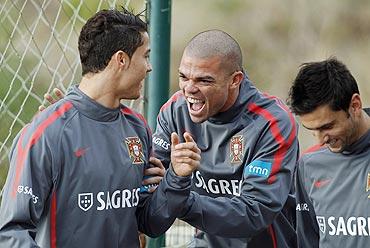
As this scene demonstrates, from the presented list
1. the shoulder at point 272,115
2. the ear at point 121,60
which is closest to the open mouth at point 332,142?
the shoulder at point 272,115

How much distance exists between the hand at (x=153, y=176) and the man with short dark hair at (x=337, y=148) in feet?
1.79

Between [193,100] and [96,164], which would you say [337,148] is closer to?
[193,100]

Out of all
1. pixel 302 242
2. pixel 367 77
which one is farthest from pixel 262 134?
pixel 367 77

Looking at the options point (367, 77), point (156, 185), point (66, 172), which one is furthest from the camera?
point (367, 77)

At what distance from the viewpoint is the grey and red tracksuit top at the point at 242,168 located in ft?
15.2

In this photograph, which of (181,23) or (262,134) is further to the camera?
(181,23)

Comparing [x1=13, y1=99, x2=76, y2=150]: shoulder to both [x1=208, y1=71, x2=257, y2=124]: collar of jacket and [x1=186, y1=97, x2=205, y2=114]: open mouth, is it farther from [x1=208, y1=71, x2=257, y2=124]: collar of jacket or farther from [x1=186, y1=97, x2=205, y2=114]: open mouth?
[x1=208, y1=71, x2=257, y2=124]: collar of jacket

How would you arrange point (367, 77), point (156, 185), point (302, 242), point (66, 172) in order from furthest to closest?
point (367, 77)
point (302, 242)
point (156, 185)
point (66, 172)

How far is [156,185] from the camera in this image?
4.51 m

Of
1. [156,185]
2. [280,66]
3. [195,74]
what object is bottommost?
[280,66]

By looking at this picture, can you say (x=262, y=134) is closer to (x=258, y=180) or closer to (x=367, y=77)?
(x=258, y=180)

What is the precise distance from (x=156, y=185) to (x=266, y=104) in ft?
1.98

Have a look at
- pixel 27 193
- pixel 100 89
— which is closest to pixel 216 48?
pixel 100 89

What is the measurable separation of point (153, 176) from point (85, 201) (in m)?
0.35
